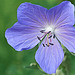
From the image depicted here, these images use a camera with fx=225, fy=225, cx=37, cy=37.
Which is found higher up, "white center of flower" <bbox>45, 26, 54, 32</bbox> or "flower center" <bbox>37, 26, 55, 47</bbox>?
"white center of flower" <bbox>45, 26, 54, 32</bbox>

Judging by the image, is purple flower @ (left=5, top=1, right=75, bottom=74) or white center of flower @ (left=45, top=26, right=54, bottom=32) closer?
purple flower @ (left=5, top=1, right=75, bottom=74)

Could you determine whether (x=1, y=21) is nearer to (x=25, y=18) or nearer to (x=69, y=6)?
(x=25, y=18)

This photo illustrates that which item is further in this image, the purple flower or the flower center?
the flower center

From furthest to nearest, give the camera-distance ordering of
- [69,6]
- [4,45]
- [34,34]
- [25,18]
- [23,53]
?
[4,45]
[23,53]
[34,34]
[25,18]
[69,6]

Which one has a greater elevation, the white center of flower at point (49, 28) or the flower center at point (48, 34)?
the white center of flower at point (49, 28)

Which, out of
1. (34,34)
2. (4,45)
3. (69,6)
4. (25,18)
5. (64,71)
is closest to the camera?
(69,6)

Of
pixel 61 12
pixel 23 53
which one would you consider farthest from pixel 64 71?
pixel 23 53

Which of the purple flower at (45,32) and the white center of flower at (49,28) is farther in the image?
the white center of flower at (49,28)

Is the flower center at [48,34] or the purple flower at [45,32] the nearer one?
the purple flower at [45,32]
